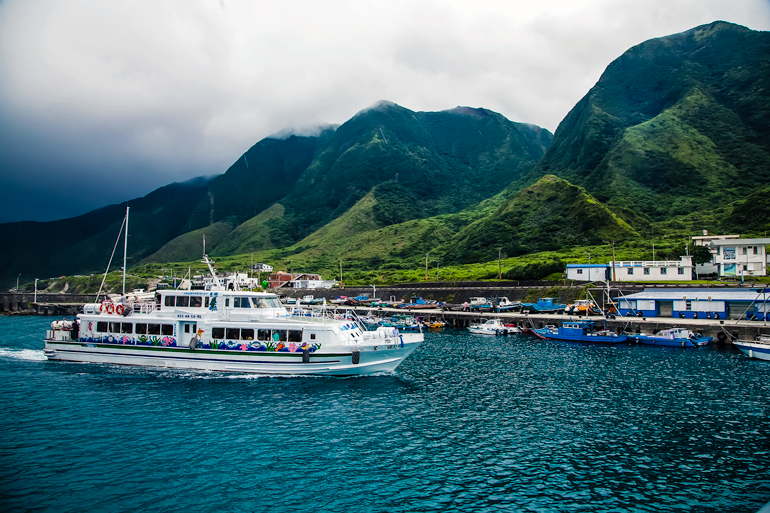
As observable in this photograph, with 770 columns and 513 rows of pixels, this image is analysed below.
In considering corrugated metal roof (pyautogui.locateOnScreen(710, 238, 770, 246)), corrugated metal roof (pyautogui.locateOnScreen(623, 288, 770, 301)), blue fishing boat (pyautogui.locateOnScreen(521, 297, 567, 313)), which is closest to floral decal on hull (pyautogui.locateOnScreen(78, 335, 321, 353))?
corrugated metal roof (pyautogui.locateOnScreen(623, 288, 770, 301))

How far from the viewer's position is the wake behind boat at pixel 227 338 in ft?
130

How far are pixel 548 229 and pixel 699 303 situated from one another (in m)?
112

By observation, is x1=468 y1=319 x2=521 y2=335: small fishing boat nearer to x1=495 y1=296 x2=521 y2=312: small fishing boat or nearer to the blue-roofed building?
x1=495 y1=296 x2=521 y2=312: small fishing boat

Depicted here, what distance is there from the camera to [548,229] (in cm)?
17525

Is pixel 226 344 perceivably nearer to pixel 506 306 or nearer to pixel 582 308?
pixel 582 308

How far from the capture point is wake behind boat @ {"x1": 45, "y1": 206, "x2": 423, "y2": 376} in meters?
39.6

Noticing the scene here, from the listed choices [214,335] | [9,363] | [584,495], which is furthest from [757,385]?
[9,363]

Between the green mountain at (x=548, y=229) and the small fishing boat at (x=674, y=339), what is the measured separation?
102 meters

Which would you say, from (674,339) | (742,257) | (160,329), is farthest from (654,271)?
(160,329)

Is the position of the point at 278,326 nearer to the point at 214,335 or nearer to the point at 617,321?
the point at 214,335

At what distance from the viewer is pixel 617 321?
66.0 meters

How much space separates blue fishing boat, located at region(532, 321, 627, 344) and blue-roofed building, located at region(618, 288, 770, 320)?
43.4 ft

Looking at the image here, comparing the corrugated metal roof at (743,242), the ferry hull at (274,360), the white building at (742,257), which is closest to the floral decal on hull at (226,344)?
the ferry hull at (274,360)

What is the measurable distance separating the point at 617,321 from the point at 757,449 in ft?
145
